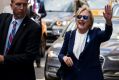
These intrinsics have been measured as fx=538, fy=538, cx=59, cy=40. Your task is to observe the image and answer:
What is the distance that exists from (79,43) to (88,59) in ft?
0.64

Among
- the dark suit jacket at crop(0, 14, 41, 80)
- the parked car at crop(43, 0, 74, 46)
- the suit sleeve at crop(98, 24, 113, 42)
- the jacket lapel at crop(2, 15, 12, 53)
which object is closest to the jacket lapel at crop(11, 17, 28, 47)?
the dark suit jacket at crop(0, 14, 41, 80)

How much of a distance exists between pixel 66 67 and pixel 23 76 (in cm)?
93

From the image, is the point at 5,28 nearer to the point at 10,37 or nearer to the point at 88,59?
the point at 10,37

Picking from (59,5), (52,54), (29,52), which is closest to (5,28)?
(29,52)

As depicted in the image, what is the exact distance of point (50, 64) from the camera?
10172 mm

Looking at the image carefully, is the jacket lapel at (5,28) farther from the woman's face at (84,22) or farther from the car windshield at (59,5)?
the car windshield at (59,5)

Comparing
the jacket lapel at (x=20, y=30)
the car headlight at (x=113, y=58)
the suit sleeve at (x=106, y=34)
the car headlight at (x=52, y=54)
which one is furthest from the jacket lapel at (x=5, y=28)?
the car headlight at (x=52, y=54)

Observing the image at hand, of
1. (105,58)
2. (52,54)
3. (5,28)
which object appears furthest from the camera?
(52,54)

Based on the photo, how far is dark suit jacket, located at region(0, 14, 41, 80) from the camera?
4891mm

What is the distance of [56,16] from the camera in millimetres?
20094

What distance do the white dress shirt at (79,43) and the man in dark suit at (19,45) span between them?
2.72ft

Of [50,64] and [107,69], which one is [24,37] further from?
[50,64]

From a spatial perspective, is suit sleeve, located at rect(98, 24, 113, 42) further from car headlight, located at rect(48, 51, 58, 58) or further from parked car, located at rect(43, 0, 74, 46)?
parked car, located at rect(43, 0, 74, 46)

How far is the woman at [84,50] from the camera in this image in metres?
5.68
